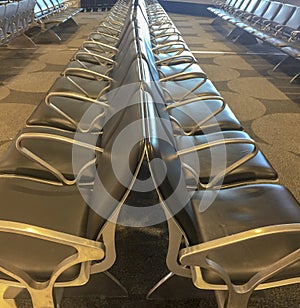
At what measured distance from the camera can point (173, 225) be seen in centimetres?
121

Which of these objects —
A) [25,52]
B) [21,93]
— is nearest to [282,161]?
[21,93]

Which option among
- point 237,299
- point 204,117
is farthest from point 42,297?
point 204,117

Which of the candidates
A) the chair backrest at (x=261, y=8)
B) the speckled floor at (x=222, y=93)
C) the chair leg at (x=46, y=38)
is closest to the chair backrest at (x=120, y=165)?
the speckled floor at (x=222, y=93)

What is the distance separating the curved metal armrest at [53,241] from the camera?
41.8 inches

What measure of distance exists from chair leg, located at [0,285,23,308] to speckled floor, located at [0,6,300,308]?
3 centimetres

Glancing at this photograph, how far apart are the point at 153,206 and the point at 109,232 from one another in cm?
107

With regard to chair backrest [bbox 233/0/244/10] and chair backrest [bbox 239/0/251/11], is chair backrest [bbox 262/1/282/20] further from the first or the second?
chair backrest [bbox 233/0/244/10]

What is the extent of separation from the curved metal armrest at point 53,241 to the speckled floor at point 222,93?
50 cm

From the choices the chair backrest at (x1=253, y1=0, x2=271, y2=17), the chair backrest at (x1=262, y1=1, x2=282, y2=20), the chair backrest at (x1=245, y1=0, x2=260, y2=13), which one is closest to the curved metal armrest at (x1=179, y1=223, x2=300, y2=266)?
the chair backrest at (x1=262, y1=1, x2=282, y2=20)

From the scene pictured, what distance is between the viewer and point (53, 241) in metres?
1.08

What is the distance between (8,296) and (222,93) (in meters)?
3.27

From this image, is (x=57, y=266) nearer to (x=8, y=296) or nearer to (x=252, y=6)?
(x=8, y=296)

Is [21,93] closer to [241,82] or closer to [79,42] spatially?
[241,82]

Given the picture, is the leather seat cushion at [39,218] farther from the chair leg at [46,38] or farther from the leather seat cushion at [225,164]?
the chair leg at [46,38]
